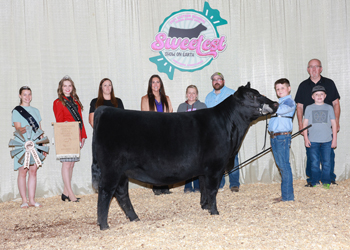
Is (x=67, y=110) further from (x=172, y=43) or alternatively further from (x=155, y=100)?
(x=172, y=43)

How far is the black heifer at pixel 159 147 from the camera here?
10.8ft

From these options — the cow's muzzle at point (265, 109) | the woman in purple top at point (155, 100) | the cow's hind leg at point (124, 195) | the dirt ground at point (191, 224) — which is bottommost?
the dirt ground at point (191, 224)

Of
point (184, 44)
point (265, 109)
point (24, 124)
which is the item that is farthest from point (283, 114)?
point (24, 124)

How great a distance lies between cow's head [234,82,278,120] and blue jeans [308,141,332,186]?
2040 mm

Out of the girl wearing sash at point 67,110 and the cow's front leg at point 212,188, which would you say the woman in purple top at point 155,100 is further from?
the cow's front leg at point 212,188

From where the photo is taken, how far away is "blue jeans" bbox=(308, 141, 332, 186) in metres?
5.34

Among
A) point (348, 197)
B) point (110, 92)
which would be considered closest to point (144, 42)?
point (110, 92)

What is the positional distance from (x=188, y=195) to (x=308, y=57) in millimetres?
3709

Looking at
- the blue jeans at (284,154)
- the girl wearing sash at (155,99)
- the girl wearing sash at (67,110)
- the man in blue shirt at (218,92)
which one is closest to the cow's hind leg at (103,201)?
the girl wearing sash at (67,110)

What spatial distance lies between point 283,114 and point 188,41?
9.09ft

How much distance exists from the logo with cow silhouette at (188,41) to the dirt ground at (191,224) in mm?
2466

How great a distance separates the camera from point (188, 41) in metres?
6.17

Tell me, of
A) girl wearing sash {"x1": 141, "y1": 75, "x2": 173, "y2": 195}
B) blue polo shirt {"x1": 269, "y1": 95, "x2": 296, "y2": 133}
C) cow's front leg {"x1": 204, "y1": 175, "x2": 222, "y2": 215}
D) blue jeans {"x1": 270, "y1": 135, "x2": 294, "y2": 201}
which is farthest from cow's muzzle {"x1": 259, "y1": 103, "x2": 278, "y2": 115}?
girl wearing sash {"x1": 141, "y1": 75, "x2": 173, "y2": 195}

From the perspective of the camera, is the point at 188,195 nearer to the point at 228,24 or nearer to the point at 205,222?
the point at 205,222
